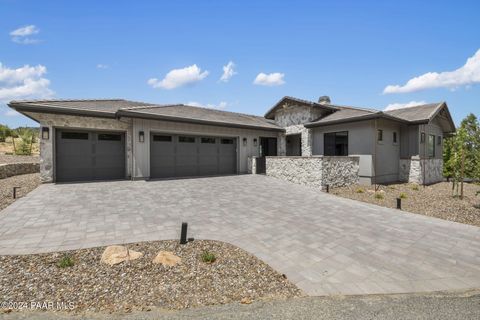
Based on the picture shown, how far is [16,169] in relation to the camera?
1430cm

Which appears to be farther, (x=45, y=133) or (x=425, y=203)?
(x=45, y=133)

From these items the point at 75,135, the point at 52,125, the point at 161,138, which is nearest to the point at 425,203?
the point at 161,138

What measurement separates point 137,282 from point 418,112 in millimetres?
19344

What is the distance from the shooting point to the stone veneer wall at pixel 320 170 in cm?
1146

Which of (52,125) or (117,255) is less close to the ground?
(52,125)

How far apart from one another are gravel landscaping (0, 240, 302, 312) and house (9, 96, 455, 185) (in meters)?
8.80

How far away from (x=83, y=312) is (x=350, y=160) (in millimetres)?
12977

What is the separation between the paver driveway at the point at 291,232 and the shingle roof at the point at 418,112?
966 centimetres

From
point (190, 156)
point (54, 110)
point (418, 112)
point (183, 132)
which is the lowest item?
point (190, 156)

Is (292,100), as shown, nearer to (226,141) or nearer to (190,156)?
(226,141)

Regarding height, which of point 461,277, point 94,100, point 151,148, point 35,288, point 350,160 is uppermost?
point 94,100

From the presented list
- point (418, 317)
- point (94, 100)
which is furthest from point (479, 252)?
point (94, 100)

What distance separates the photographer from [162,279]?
3.46 metres

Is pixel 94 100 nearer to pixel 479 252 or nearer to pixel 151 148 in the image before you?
pixel 151 148
